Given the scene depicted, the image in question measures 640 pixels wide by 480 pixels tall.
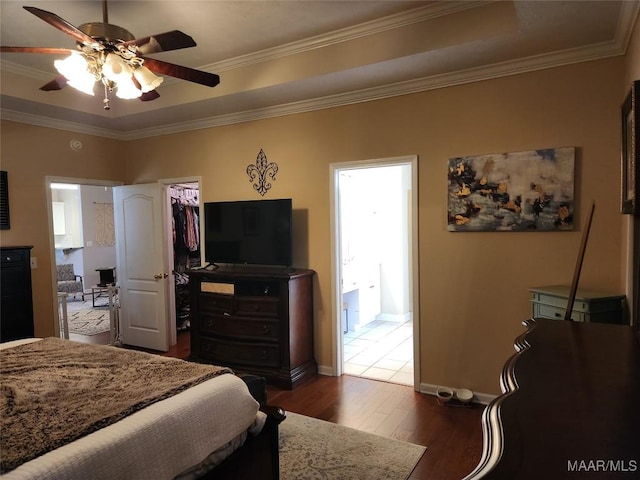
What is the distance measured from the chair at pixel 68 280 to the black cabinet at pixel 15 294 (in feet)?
16.1

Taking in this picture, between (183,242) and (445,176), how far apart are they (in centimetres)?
403

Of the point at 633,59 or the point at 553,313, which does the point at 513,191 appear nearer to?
the point at 553,313

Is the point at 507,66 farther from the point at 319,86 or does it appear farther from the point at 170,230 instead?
the point at 170,230

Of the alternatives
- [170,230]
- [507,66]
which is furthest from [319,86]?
[170,230]

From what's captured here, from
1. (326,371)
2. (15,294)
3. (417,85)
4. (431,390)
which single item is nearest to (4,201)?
(15,294)

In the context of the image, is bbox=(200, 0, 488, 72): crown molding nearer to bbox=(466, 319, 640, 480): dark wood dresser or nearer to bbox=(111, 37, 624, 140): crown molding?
bbox=(111, 37, 624, 140): crown molding

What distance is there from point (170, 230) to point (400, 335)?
3.36 m

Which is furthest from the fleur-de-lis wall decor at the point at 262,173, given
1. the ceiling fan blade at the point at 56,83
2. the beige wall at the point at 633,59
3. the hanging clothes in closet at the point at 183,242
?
the beige wall at the point at 633,59

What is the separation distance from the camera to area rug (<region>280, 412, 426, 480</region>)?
95.2 inches

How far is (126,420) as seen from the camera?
4.99 feet

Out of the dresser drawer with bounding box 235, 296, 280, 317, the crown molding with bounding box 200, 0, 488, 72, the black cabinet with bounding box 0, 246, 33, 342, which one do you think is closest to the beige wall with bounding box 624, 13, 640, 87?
the crown molding with bounding box 200, 0, 488, 72

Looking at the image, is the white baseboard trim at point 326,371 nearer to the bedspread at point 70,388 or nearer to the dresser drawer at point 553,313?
the dresser drawer at point 553,313

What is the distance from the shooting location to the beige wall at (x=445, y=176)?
2.83 meters

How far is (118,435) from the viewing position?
143 cm
